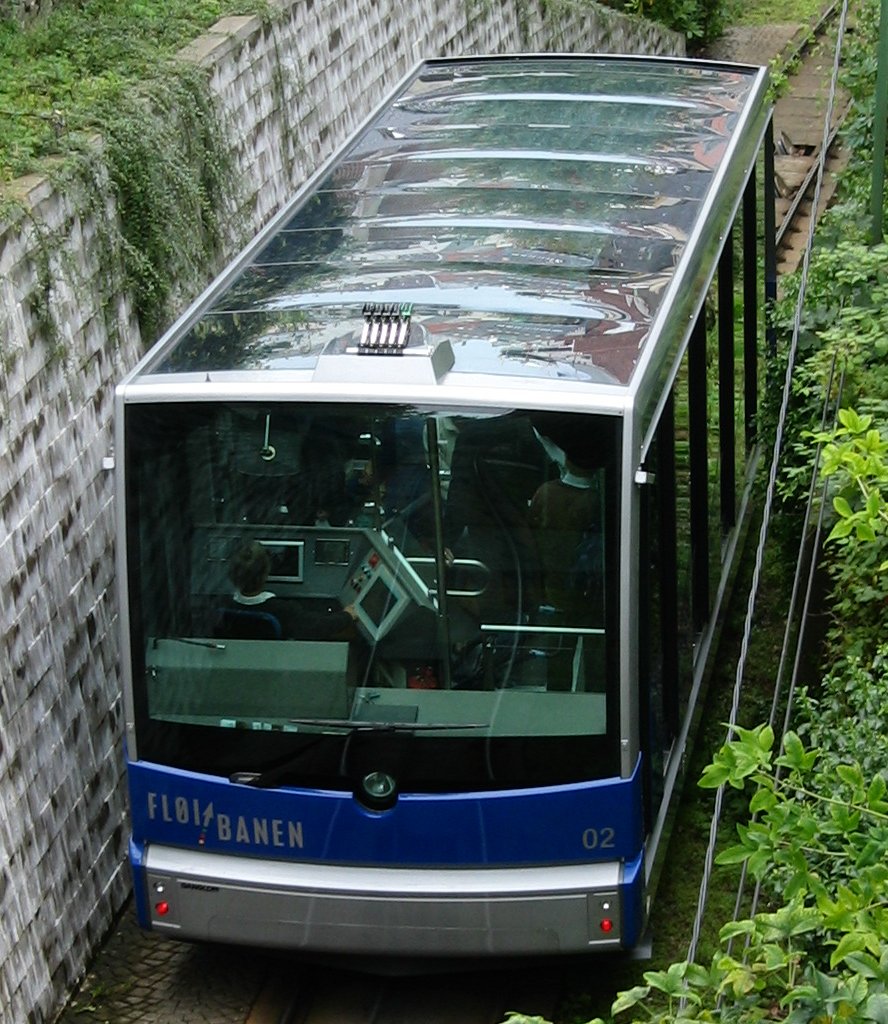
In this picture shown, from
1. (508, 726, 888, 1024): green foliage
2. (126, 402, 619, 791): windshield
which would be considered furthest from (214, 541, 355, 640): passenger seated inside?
(508, 726, 888, 1024): green foliage

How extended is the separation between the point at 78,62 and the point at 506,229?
3268mm

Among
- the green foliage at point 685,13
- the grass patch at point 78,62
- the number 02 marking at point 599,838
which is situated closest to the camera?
the number 02 marking at point 599,838

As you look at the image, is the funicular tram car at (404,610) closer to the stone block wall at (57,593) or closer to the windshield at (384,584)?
the windshield at (384,584)

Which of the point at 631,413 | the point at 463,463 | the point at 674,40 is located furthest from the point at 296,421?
the point at 674,40

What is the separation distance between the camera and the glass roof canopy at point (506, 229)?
657cm

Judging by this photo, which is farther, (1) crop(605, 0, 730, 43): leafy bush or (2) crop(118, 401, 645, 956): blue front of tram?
(1) crop(605, 0, 730, 43): leafy bush

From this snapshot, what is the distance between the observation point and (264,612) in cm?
639

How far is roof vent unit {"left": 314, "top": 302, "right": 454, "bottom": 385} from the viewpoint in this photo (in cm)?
616

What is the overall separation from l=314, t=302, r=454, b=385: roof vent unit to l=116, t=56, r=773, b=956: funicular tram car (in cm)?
1

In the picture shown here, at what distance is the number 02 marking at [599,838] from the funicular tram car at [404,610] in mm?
11

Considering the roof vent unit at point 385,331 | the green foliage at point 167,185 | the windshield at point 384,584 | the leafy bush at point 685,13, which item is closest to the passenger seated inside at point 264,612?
the windshield at point 384,584

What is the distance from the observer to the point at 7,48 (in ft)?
32.0

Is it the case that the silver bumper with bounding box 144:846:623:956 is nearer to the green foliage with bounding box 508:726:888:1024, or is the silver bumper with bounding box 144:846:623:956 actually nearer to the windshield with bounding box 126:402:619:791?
the windshield with bounding box 126:402:619:791

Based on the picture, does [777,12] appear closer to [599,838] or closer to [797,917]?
[599,838]
